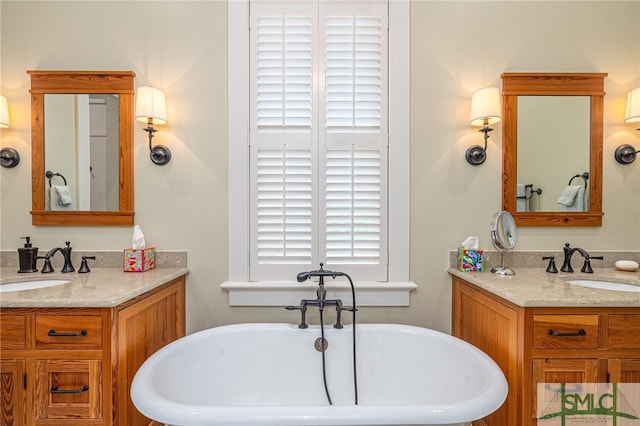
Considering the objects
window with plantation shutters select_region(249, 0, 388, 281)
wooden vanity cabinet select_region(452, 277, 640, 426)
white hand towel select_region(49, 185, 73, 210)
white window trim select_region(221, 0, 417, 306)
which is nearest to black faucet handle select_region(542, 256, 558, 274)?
wooden vanity cabinet select_region(452, 277, 640, 426)

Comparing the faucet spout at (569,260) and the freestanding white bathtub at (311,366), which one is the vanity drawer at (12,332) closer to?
the freestanding white bathtub at (311,366)

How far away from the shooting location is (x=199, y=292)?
6.40 ft

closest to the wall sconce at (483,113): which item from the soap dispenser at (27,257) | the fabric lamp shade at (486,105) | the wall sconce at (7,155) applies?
the fabric lamp shade at (486,105)

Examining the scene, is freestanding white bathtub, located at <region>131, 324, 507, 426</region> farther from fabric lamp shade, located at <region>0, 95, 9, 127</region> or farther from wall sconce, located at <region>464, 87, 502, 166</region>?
fabric lamp shade, located at <region>0, 95, 9, 127</region>

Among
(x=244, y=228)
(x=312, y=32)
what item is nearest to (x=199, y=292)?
(x=244, y=228)

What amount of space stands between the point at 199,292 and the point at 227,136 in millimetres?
1004

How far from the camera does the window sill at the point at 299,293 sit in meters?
1.89

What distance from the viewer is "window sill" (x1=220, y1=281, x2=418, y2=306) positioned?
1.89 meters

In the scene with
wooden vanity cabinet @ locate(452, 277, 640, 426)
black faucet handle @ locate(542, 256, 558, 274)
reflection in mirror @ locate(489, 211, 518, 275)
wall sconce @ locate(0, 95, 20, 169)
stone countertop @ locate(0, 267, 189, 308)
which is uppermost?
wall sconce @ locate(0, 95, 20, 169)

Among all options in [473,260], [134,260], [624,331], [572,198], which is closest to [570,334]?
[624,331]

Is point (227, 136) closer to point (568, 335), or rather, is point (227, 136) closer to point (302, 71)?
point (302, 71)

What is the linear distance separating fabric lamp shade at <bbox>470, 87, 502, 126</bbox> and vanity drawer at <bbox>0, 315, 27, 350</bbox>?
2474mm

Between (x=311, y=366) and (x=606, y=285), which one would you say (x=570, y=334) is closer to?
(x=606, y=285)

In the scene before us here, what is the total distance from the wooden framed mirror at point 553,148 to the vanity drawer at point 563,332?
0.79m
